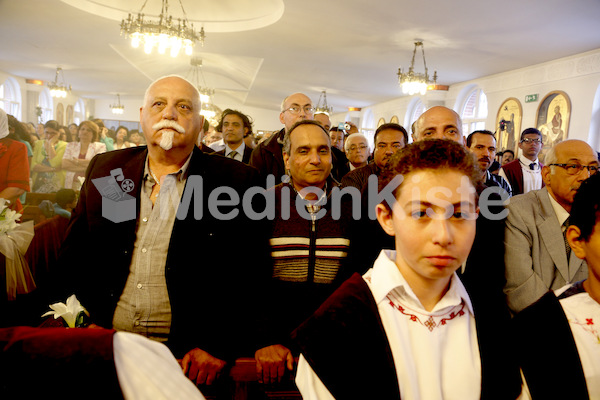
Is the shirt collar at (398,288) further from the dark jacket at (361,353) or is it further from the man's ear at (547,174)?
the man's ear at (547,174)

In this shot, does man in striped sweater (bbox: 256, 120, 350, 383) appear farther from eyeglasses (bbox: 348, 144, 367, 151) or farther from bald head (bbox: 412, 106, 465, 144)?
eyeglasses (bbox: 348, 144, 367, 151)

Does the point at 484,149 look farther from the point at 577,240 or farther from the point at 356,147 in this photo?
the point at 577,240

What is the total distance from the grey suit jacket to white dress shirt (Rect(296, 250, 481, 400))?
1.00 m

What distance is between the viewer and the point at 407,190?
4.30ft

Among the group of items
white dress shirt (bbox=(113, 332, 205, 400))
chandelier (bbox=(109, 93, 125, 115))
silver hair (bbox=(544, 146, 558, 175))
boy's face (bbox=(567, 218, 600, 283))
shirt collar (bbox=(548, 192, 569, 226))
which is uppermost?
chandelier (bbox=(109, 93, 125, 115))

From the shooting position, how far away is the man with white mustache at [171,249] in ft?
6.50

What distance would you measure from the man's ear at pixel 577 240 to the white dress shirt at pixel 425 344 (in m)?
0.49

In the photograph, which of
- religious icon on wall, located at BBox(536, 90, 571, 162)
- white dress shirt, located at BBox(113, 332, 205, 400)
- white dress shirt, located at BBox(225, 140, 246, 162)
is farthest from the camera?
religious icon on wall, located at BBox(536, 90, 571, 162)

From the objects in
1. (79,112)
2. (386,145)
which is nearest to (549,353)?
(386,145)

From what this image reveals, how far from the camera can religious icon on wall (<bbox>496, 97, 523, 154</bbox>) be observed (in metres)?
10.9

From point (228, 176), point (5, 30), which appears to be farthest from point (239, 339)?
point (5, 30)

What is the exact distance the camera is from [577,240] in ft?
4.88

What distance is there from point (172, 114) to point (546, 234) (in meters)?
2.04

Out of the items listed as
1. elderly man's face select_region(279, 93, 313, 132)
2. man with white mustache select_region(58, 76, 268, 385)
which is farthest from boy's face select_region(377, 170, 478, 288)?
elderly man's face select_region(279, 93, 313, 132)
